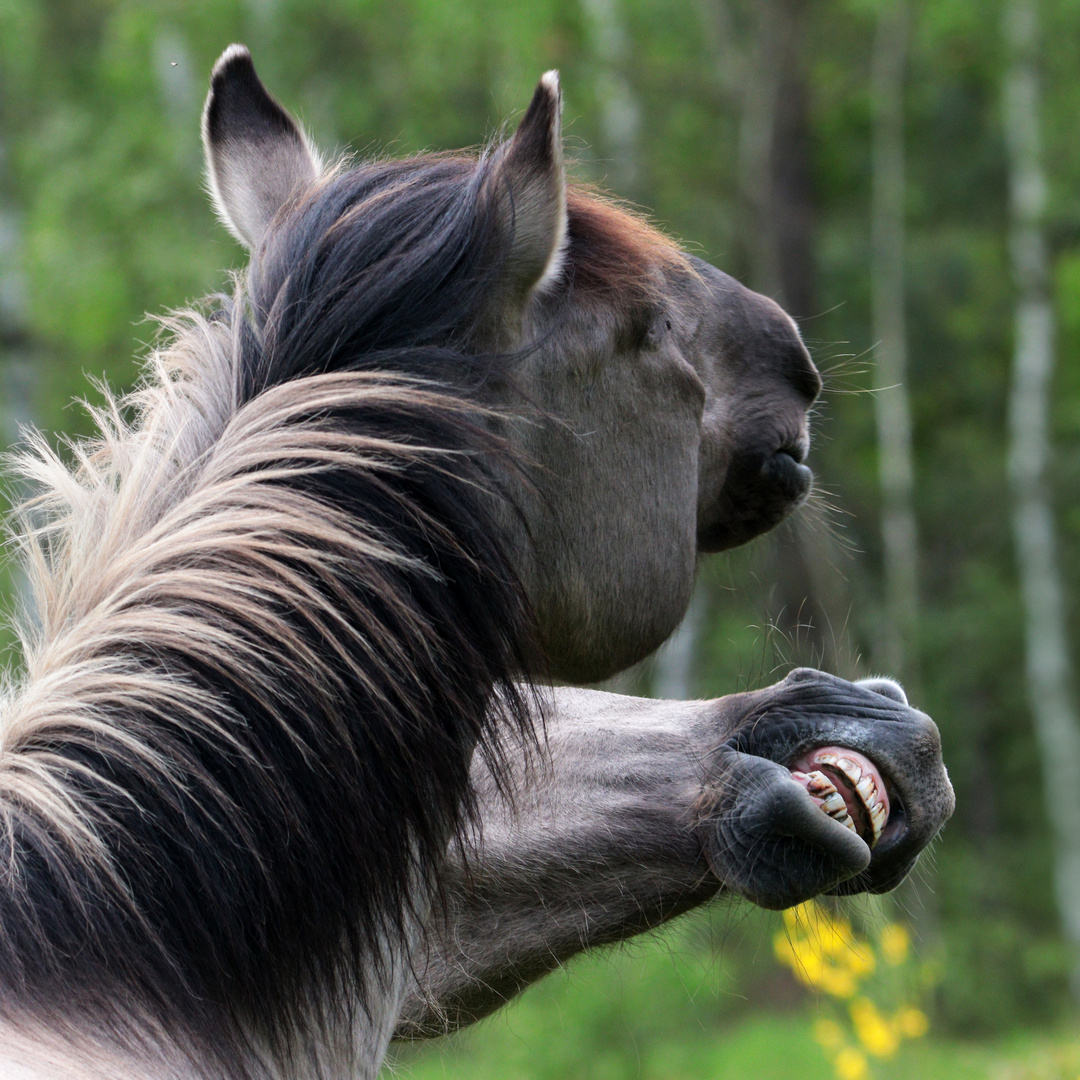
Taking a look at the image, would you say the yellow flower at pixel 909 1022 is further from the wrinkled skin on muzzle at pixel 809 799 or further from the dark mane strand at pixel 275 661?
the dark mane strand at pixel 275 661

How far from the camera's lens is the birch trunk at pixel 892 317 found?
13.8 meters

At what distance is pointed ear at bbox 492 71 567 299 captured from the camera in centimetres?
168

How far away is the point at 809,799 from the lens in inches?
68.7

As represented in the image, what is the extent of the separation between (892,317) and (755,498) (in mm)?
12841

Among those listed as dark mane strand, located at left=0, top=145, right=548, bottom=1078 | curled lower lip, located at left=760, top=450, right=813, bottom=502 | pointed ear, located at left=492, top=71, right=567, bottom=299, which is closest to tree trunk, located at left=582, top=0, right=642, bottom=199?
curled lower lip, located at left=760, top=450, right=813, bottom=502

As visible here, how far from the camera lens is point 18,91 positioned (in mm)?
15141

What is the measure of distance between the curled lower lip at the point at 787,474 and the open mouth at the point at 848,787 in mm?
643

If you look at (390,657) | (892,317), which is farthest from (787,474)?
(892,317)

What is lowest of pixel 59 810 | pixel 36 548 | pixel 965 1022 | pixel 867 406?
pixel 965 1022

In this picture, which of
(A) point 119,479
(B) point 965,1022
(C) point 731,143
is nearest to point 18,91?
(C) point 731,143

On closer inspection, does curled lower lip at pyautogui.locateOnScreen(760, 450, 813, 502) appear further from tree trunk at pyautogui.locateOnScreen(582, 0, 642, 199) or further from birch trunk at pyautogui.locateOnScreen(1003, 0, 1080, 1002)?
birch trunk at pyautogui.locateOnScreen(1003, 0, 1080, 1002)

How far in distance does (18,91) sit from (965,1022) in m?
16.8

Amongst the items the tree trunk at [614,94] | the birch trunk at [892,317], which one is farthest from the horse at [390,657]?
the birch trunk at [892,317]

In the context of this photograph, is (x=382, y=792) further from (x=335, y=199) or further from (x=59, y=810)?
(x=335, y=199)
